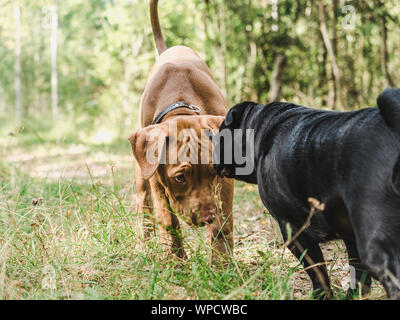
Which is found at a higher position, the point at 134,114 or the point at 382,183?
the point at 382,183

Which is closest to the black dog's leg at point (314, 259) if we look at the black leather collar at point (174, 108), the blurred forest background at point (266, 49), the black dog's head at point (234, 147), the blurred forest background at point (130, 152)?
the blurred forest background at point (130, 152)

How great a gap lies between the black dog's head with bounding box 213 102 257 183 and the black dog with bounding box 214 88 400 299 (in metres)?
0.17

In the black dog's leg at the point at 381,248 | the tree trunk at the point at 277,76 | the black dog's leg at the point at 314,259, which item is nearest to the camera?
the black dog's leg at the point at 381,248

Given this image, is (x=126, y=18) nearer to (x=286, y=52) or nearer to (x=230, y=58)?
(x=230, y=58)

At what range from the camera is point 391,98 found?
5.99 ft

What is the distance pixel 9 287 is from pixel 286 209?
1.63 meters

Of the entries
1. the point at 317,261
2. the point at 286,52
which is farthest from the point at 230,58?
the point at 317,261

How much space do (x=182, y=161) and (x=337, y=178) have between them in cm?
138

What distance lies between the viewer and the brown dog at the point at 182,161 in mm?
3023

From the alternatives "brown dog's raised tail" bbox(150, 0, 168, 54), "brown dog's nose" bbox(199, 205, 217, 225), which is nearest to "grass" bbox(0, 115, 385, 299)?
"brown dog's nose" bbox(199, 205, 217, 225)

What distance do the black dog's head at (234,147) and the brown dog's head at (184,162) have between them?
16 centimetres

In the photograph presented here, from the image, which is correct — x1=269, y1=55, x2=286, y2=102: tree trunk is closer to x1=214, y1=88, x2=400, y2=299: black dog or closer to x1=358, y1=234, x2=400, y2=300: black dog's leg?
x1=214, y1=88, x2=400, y2=299: black dog

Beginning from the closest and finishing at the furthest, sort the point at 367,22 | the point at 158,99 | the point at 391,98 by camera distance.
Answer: the point at 391,98
the point at 158,99
the point at 367,22

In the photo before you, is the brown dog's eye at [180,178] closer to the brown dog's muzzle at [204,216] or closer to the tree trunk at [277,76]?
the brown dog's muzzle at [204,216]
